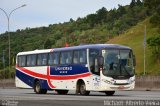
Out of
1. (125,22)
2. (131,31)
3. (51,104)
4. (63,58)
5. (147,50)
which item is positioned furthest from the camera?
(125,22)

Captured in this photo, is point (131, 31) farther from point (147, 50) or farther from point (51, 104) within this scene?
point (51, 104)

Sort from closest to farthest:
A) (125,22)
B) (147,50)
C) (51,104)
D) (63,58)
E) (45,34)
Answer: (51,104)
(63,58)
(147,50)
(45,34)
(125,22)

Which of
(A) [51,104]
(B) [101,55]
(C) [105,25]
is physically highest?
(C) [105,25]

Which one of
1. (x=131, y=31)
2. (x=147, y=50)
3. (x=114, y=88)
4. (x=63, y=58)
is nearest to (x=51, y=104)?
(x=114, y=88)

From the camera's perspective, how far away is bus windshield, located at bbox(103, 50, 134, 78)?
34.1 m

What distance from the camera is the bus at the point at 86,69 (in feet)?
112

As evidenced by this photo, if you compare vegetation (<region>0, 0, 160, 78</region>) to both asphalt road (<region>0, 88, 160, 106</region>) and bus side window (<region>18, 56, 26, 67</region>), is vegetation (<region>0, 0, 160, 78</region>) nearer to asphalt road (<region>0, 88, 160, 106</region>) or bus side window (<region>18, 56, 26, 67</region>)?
bus side window (<region>18, 56, 26, 67</region>)

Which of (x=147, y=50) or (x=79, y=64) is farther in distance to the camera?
(x=147, y=50)

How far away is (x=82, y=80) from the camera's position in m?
35.7

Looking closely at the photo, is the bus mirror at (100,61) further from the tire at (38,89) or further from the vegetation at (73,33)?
the vegetation at (73,33)

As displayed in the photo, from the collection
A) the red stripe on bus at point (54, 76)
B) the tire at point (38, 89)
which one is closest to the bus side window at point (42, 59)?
the red stripe on bus at point (54, 76)

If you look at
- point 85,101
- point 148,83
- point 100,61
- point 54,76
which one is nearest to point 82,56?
point 100,61

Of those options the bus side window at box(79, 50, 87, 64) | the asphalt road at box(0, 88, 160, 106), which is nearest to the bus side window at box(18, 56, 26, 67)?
the bus side window at box(79, 50, 87, 64)

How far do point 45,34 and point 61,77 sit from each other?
421 feet
